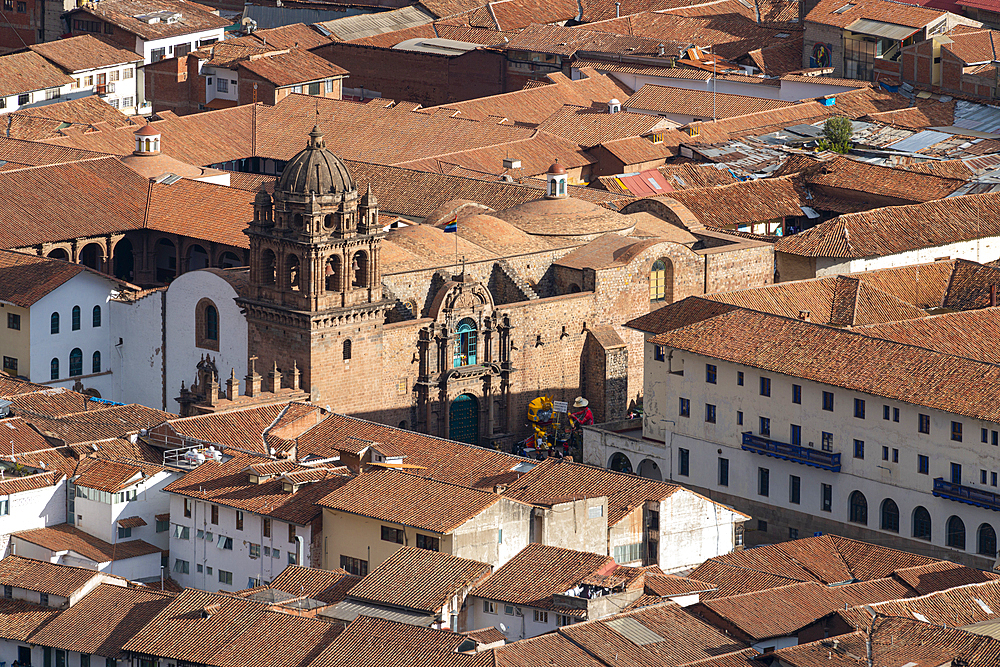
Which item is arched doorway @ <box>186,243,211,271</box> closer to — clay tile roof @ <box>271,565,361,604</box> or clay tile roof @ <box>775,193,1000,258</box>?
clay tile roof @ <box>775,193,1000,258</box>

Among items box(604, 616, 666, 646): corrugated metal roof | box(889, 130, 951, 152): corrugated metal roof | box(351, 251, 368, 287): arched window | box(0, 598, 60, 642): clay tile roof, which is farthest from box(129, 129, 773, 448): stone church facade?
box(604, 616, 666, 646): corrugated metal roof

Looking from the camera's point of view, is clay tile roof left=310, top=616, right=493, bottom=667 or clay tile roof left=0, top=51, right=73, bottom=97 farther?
clay tile roof left=0, top=51, right=73, bottom=97

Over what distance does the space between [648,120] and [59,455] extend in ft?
218

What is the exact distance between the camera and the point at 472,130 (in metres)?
164

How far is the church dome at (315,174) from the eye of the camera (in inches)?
4796

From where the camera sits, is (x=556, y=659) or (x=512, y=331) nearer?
(x=556, y=659)

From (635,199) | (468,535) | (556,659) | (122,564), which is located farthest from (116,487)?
(635,199)

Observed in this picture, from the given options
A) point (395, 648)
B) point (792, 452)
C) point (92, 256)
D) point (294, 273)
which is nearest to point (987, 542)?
point (792, 452)

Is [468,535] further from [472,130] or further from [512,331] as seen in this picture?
[472,130]

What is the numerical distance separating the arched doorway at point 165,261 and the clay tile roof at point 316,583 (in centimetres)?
4787

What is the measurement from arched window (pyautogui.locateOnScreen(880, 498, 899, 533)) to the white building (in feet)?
0.23

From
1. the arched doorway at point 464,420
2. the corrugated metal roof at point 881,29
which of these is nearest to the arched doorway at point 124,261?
the arched doorway at point 464,420

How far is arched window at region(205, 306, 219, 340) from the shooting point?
4980 inches

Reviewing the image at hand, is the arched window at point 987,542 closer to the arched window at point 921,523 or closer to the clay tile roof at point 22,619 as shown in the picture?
the arched window at point 921,523
